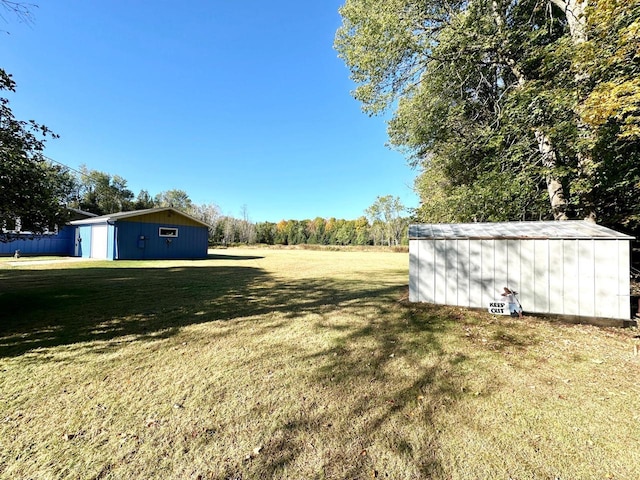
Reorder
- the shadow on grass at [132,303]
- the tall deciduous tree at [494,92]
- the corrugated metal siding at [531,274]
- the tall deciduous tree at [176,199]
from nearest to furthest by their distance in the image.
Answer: the shadow on grass at [132,303] → the corrugated metal siding at [531,274] → the tall deciduous tree at [494,92] → the tall deciduous tree at [176,199]

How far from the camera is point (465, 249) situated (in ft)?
18.4

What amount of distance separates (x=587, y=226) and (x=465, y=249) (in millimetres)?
2245

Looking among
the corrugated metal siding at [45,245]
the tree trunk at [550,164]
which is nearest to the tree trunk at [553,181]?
the tree trunk at [550,164]

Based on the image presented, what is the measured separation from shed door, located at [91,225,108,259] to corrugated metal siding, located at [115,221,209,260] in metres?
1.40

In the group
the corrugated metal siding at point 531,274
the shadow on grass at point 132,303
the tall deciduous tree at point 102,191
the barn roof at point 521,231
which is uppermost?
the tall deciduous tree at point 102,191

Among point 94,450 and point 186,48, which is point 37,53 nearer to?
point 186,48

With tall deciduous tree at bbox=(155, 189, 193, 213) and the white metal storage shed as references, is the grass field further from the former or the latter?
tall deciduous tree at bbox=(155, 189, 193, 213)

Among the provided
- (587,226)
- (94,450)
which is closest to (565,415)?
(94,450)

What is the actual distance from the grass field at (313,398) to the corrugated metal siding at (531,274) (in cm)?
50

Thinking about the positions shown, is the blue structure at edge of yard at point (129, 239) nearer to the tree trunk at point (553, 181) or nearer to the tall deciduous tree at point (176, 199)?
the tree trunk at point (553, 181)

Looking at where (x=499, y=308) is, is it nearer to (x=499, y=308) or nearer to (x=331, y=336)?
(x=499, y=308)

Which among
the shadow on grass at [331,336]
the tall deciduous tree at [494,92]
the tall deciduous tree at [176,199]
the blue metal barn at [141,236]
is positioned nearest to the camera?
the shadow on grass at [331,336]

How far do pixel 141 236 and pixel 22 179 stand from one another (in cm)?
1206

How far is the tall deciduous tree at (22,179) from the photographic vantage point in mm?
5391
